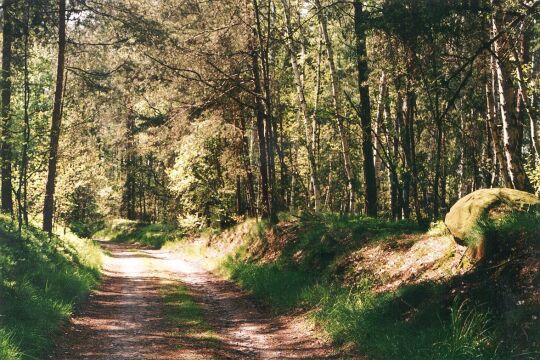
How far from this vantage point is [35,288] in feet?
33.7

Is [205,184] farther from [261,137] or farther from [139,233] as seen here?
[139,233]

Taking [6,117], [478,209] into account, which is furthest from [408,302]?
[6,117]

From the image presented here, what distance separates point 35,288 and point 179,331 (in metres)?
3.26

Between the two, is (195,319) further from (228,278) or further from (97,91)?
(97,91)

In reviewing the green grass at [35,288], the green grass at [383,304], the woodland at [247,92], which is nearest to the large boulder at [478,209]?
the green grass at [383,304]

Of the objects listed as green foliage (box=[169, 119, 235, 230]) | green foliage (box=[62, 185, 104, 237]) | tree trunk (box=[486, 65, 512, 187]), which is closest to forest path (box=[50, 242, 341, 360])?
tree trunk (box=[486, 65, 512, 187])

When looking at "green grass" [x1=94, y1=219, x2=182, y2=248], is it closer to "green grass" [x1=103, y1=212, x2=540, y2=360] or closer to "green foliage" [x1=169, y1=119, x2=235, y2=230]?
"green foliage" [x1=169, y1=119, x2=235, y2=230]

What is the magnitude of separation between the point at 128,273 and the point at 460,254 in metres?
13.5

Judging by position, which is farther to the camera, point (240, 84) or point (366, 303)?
point (240, 84)

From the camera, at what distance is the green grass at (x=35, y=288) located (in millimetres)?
7582

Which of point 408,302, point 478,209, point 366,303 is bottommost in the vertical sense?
point 366,303

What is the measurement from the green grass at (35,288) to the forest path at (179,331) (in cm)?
38

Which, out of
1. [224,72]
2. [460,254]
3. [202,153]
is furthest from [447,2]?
[202,153]

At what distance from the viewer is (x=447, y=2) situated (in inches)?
371
